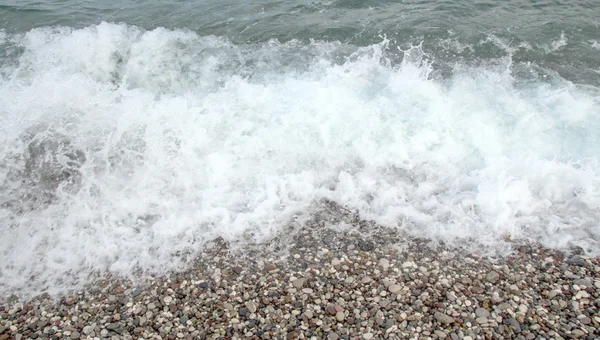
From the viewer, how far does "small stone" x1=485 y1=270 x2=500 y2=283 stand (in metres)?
6.34

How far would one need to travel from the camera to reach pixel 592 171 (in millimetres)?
8289

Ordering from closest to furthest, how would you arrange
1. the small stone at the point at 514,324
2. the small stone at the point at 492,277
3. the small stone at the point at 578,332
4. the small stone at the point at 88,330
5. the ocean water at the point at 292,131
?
1. the small stone at the point at 578,332
2. the small stone at the point at 514,324
3. the small stone at the point at 88,330
4. the small stone at the point at 492,277
5. the ocean water at the point at 292,131

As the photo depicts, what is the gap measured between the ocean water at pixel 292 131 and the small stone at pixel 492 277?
0.54 meters

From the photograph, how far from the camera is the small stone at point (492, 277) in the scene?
250 inches

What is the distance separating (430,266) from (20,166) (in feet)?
26.0

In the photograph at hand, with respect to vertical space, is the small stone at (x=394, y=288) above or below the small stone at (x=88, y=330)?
below

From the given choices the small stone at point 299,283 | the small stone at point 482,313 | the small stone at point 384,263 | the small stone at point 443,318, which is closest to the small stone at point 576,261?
the small stone at point 482,313

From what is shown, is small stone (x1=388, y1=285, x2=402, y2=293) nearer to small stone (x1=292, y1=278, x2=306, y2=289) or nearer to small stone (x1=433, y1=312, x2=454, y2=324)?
small stone (x1=433, y1=312, x2=454, y2=324)

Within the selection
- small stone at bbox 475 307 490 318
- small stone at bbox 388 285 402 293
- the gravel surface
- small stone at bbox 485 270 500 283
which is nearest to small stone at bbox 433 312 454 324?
the gravel surface

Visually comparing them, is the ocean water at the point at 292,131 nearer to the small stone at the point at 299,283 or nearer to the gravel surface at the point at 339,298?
the gravel surface at the point at 339,298

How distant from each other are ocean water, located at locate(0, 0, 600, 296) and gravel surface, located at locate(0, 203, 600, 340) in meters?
0.42

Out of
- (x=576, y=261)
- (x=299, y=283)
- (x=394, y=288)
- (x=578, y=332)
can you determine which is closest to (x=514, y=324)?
(x=578, y=332)

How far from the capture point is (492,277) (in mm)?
6387

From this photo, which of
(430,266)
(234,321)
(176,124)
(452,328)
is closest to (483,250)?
(430,266)
